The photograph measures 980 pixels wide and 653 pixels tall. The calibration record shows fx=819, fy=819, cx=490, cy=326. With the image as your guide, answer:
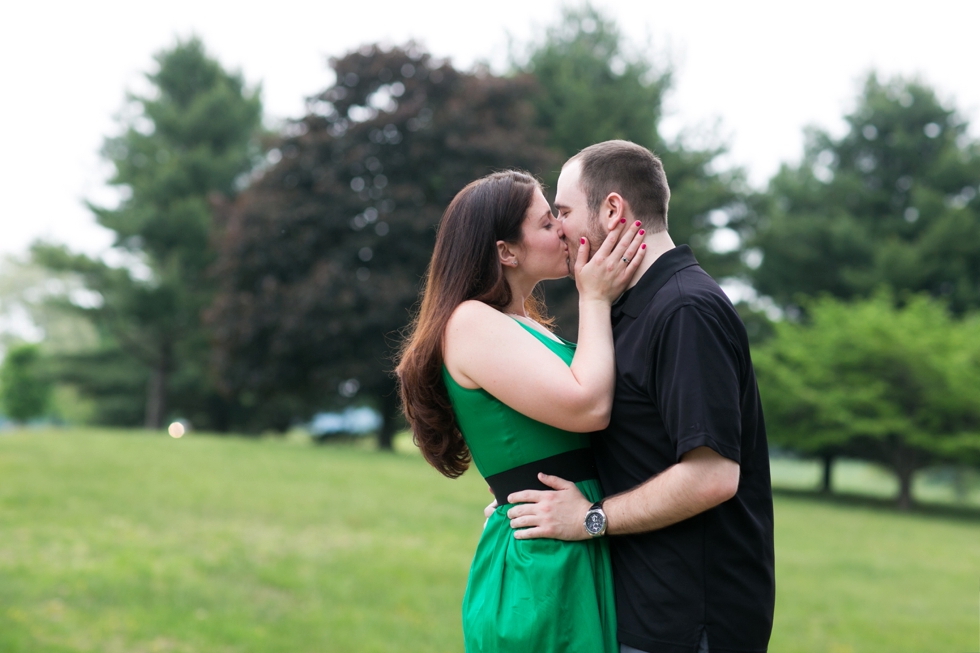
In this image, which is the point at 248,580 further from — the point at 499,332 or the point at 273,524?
the point at 499,332

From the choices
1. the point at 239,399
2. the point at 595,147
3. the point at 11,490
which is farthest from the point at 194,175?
the point at 595,147

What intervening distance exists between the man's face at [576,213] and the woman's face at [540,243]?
12 cm

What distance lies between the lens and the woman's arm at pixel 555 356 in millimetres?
2385

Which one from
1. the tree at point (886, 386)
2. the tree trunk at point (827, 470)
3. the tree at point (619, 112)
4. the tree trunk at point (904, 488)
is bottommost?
the tree trunk at point (904, 488)

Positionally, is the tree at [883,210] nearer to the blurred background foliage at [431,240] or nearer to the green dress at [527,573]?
the blurred background foliage at [431,240]

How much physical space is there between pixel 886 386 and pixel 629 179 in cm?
2345

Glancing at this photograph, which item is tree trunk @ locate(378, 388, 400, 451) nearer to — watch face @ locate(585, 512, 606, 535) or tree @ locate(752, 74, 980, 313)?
tree @ locate(752, 74, 980, 313)

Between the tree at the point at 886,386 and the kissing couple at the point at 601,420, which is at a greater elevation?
the tree at the point at 886,386

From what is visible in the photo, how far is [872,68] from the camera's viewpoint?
33625 millimetres

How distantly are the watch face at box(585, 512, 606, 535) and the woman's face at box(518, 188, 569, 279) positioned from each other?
2.83 feet

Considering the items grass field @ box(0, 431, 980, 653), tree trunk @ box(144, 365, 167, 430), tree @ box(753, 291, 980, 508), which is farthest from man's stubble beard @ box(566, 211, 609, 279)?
tree trunk @ box(144, 365, 167, 430)

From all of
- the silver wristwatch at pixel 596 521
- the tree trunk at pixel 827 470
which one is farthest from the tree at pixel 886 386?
the silver wristwatch at pixel 596 521

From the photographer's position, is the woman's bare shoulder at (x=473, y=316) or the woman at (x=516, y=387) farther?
the woman's bare shoulder at (x=473, y=316)

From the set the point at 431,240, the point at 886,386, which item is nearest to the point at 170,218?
the point at 431,240
